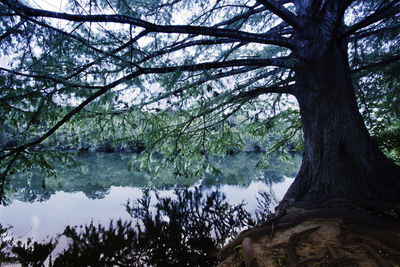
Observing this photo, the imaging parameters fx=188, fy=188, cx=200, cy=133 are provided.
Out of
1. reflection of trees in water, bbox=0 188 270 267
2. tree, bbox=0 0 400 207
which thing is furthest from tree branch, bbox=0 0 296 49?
reflection of trees in water, bbox=0 188 270 267

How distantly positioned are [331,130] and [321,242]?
1.46m

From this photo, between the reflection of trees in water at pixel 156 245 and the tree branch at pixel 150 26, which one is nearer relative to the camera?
the tree branch at pixel 150 26

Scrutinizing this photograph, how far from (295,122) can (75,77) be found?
477 cm

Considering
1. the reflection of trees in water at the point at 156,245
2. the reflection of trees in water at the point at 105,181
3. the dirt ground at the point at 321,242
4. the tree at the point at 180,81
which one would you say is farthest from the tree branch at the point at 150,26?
the reflection of trees in water at the point at 156,245

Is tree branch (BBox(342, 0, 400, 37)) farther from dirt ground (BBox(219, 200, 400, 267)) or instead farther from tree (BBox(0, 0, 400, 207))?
dirt ground (BBox(219, 200, 400, 267))

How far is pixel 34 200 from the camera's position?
6.83 m

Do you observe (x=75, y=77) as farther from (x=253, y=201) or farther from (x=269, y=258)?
→ (x=253, y=201)

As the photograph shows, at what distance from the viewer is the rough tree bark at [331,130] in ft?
7.01

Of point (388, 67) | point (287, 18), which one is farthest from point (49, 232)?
point (388, 67)

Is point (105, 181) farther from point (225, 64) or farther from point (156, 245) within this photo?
point (225, 64)

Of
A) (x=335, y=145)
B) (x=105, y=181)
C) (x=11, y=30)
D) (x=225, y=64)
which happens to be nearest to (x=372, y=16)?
(x=335, y=145)

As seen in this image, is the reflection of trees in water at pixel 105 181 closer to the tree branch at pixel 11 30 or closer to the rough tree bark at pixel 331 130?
the tree branch at pixel 11 30

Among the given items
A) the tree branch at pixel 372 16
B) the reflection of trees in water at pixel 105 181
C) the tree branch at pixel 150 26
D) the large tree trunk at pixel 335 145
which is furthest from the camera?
the reflection of trees in water at pixel 105 181

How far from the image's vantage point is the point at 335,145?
234cm
